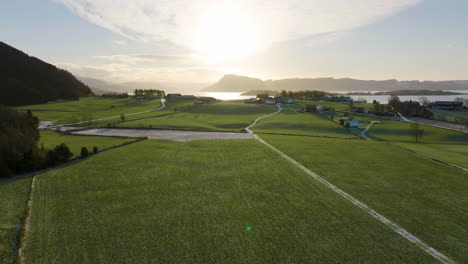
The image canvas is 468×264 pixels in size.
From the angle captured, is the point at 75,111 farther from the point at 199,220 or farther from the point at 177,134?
the point at 199,220

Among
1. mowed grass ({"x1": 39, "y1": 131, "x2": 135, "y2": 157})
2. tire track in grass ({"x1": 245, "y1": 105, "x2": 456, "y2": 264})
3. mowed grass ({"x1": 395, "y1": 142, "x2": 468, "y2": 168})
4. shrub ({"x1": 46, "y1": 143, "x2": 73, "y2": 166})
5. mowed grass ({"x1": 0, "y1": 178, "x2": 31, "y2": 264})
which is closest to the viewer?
tire track in grass ({"x1": 245, "y1": 105, "x2": 456, "y2": 264})

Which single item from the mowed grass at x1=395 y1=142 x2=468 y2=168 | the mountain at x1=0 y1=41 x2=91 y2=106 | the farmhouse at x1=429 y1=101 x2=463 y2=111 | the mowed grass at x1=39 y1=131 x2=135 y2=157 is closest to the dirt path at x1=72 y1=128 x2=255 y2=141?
the mowed grass at x1=39 y1=131 x2=135 y2=157

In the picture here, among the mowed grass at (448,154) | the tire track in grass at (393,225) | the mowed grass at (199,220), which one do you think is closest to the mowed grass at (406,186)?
the tire track in grass at (393,225)

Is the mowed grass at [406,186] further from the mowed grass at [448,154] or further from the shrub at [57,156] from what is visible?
the shrub at [57,156]

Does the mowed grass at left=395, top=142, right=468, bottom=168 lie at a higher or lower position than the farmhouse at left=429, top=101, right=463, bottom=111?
lower

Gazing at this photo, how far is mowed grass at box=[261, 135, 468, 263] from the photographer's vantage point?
39.6 feet

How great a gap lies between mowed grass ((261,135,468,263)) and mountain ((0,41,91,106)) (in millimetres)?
135107

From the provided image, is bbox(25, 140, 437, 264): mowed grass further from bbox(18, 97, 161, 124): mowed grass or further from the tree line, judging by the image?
bbox(18, 97, 161, 124): mowed grass

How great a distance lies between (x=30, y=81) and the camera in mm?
143500

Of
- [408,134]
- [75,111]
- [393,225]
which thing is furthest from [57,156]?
[75,111]

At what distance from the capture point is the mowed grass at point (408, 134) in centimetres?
5253

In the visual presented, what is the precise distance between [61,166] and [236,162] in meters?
15.4

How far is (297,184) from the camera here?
18.3 meters

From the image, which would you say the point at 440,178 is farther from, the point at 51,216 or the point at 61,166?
the point at 61,166
